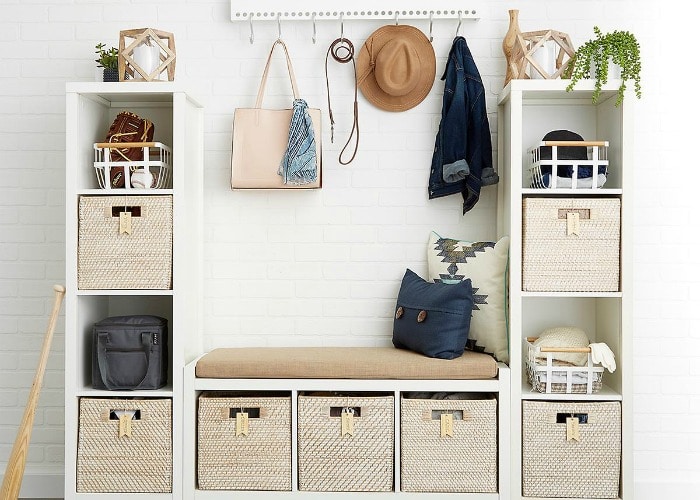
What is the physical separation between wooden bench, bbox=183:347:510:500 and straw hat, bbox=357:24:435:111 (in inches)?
45.1

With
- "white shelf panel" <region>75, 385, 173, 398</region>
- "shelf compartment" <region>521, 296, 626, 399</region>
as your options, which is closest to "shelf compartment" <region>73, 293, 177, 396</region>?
"white shelf panel" <region>75, 385, 173, 398</region>

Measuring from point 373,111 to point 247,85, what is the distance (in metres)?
0.58

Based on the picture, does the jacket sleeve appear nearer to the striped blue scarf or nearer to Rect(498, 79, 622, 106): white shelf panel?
Rect(498, 79, 622, 106): white shelf panel

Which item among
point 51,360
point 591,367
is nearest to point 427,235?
point 591,367

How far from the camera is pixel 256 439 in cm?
296

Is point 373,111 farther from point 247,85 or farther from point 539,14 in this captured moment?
point 539,14

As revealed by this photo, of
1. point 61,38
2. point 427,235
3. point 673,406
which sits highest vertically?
point 61,38

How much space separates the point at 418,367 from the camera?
2.92 metres

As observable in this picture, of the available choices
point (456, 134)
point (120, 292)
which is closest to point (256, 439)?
point (120, 292)

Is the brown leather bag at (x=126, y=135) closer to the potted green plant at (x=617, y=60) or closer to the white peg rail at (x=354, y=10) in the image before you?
the white peg rail at (x=354, y=10)

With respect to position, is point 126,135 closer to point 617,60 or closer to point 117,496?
point 117,496

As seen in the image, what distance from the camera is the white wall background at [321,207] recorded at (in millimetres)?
3316

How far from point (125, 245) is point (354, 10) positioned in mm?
1422

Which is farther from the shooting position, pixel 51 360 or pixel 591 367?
pixel 51 360
